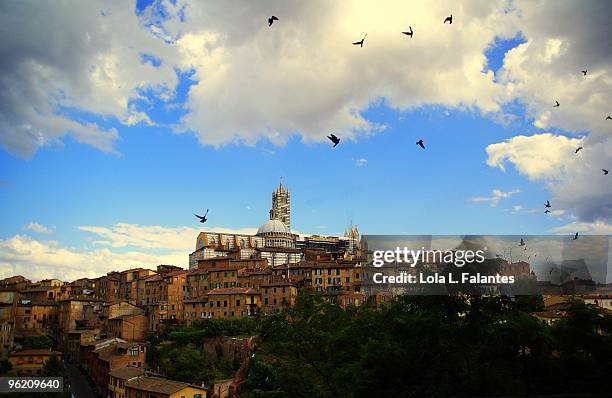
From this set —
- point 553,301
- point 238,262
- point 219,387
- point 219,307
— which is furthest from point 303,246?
point 219,387

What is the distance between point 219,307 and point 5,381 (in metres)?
26.5

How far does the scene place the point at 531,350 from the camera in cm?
2148

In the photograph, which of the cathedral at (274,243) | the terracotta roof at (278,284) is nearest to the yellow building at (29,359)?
the terracotta roof at (278,284)

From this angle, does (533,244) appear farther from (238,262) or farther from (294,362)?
(238,262)

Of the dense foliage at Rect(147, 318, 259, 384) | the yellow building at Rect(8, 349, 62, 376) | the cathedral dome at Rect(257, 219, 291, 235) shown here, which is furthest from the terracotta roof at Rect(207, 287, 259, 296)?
the cathedral dome at Rect(257, 219, 291, 235)

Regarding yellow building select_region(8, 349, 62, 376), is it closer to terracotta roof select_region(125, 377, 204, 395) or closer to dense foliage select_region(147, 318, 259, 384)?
dense foliage select_region(147, 318, 259, 384)

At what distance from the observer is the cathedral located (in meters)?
104

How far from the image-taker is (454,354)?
19.7 meters

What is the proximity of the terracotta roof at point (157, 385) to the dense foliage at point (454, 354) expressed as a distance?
62.0 feet

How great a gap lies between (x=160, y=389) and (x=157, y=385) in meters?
1.39

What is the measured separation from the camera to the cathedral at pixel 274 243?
10388cm

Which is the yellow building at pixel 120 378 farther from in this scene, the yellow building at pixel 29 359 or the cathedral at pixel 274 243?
the cathedral at pixel 274 243

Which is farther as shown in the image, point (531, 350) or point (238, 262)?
point (238, 262)

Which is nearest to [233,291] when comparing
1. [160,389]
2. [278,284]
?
[278,284]
